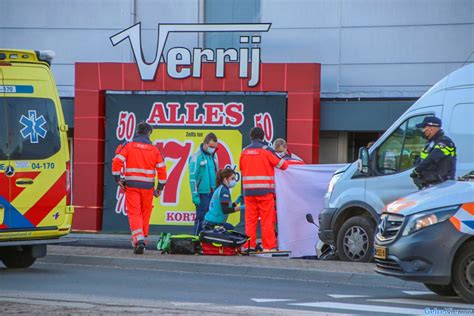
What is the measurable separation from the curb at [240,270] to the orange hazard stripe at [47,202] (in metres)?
1.29

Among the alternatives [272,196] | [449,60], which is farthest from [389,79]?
[272,196]

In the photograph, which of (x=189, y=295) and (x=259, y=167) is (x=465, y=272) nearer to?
(x=189, y=295)

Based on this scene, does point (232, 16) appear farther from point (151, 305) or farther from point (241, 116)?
point (151, 305)

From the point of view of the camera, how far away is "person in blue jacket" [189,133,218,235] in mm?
18000

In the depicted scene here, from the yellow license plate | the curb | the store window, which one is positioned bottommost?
the curb

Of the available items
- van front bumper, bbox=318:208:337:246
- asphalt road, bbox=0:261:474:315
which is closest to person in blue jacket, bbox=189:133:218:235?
van front bumper, bbox=318:208:337:246

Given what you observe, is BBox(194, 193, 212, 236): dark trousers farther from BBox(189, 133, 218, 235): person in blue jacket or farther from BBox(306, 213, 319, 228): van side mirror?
BBox(306, 213, 319, 228): van side mirror

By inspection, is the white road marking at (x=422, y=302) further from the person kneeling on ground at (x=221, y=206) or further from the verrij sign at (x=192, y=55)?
the verrij sign at (x=192, y=55)

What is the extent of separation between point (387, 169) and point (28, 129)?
192 inches

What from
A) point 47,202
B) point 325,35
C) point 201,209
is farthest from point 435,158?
point 325,35

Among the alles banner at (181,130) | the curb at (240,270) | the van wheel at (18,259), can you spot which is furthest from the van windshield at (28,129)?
the alles banner at (181,130)

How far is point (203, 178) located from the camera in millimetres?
18016

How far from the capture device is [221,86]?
22.7m

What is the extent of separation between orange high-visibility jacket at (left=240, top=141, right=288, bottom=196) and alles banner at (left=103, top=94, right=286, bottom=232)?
5.92 metres
